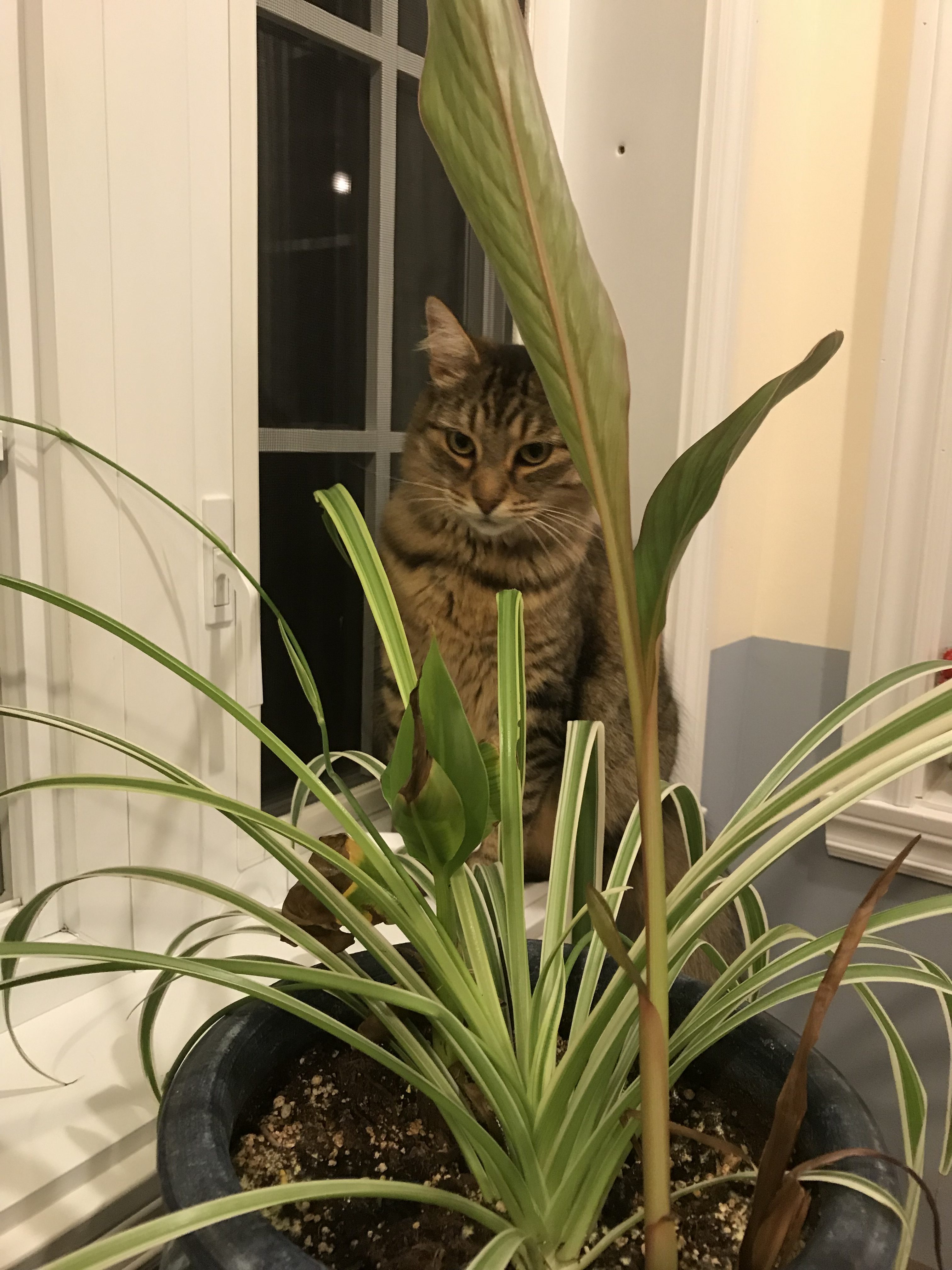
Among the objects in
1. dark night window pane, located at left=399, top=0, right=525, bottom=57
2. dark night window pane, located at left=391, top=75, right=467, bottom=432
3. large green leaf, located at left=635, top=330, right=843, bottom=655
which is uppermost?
dark night window pane, located at left=399, top=0, right=525, bottom=57

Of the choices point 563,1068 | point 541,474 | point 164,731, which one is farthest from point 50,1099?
point 541,474

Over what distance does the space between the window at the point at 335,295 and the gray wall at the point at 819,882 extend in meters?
0.59

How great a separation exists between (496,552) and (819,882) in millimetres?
735

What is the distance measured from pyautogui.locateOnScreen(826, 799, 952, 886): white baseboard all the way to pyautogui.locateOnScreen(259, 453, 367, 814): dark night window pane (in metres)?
0.75

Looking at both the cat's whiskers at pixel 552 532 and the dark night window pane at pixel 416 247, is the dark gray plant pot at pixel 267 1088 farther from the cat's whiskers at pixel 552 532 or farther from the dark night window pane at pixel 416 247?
the dark night window pane at pixel 416 247

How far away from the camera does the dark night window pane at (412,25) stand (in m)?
0.98

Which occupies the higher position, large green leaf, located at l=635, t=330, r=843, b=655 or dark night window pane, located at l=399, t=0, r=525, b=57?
dark night window pane, located at l=399, t=0, r=525, b=57

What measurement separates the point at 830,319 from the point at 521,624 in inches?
37.6

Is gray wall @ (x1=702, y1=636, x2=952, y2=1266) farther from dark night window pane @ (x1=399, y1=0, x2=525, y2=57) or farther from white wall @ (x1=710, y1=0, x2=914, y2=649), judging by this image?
dark night window pane @ (x1=399, y1=0, x2=525, y2=57)

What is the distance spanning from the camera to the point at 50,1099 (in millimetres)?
627

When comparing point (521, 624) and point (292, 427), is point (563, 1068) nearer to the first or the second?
point (521, 624)

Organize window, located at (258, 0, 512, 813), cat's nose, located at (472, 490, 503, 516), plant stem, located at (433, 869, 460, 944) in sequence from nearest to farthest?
plant stem, located at (433, 869, 460, 944) → window, located at (258, 0, 512, 813) → cat's nose, located at (472, 490, 503, 516)

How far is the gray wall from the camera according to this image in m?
1.19

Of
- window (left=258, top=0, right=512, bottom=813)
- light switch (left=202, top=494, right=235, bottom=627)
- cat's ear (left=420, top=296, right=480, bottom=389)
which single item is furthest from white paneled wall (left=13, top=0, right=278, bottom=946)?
cat's ear (left=420, top=296, right=480, bottom=389)
